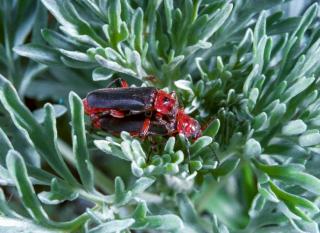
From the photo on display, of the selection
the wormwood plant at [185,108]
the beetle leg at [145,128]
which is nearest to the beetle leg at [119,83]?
the wormwood plant at [185,108]

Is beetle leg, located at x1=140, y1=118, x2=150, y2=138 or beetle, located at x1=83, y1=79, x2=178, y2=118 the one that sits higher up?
beetle, located at x1=83, y1=79, x2=178, y2=118

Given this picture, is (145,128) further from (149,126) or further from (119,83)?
(119,83)

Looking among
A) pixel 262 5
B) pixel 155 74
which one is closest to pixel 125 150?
pixel 155 74

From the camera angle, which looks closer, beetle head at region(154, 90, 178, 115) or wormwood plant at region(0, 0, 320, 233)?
wormwood plant at region(0, 0, 320, 233)

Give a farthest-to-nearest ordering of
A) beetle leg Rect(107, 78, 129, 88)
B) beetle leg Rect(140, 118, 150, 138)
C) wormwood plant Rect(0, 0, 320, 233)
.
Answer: beetle leg Rect(107, 78, 129, 88) < beetle leg Rect(140, 118, 150, 138) < wormwood plant Rect(0, 0, 320, 233)

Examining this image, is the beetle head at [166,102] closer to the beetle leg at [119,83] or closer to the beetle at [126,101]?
the beetle at [126,101]

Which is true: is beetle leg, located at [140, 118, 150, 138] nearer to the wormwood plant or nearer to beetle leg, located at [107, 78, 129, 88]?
the wormwood plant

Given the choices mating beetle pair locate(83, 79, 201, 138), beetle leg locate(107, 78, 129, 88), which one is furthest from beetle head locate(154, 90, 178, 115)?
beetle leg locate(107, 78, 129, 88)
